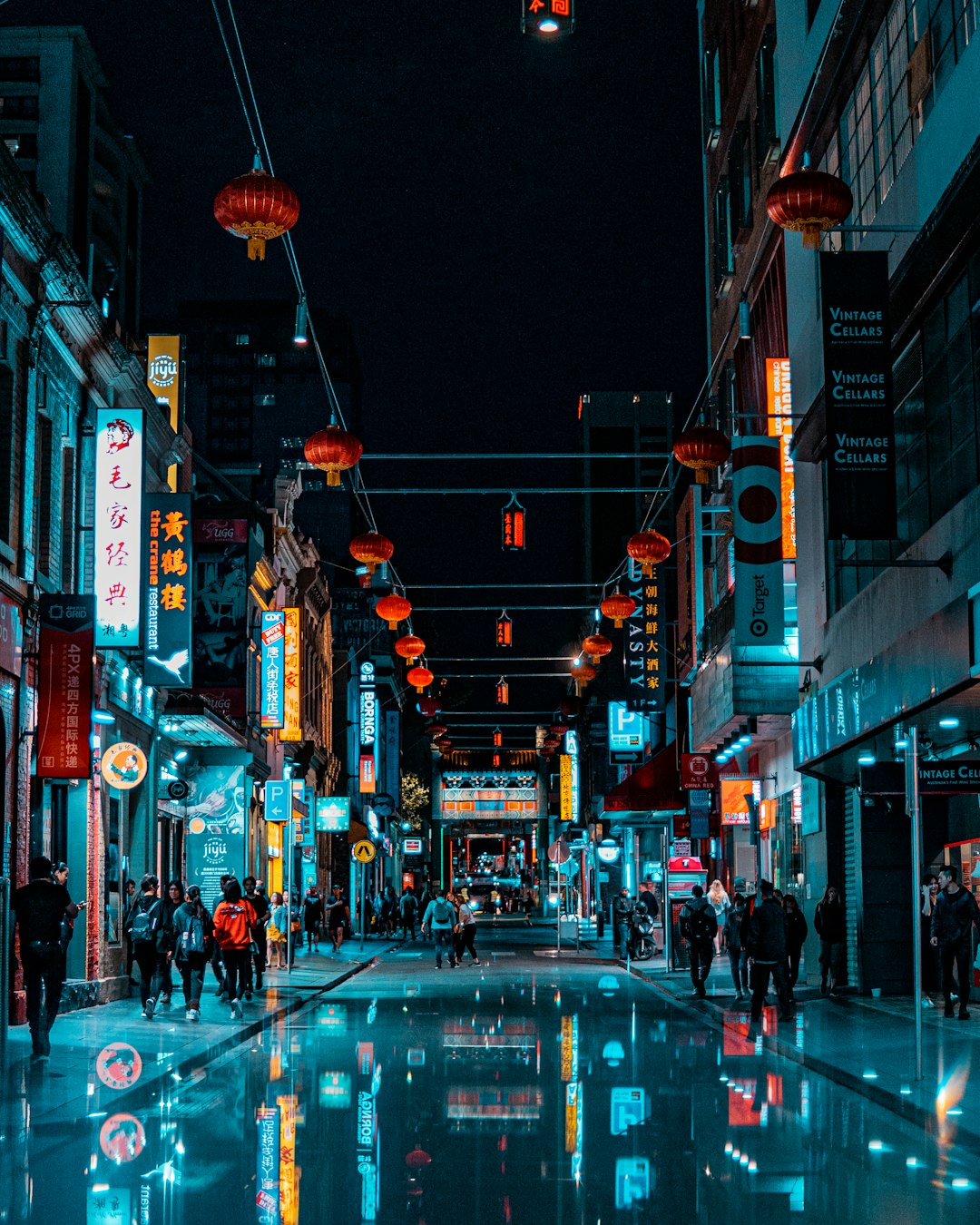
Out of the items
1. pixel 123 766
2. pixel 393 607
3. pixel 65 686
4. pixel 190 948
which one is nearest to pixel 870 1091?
pixel 190 948

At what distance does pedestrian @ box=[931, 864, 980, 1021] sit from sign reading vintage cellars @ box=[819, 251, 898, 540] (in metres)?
5.27

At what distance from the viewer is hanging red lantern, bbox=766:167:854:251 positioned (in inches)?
725

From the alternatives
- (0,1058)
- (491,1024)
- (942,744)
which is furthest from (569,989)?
(0,1058)

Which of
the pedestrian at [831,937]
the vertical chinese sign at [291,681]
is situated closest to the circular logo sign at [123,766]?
the pedestrian at [831,937]

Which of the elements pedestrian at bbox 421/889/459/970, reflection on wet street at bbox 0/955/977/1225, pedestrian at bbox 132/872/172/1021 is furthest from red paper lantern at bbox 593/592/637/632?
reflection on wet street at bbox 0/955/977/1225

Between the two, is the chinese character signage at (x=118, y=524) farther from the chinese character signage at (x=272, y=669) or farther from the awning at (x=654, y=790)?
the awning at (x=654, y=790)

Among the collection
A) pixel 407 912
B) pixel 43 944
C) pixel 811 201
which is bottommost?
pixel 407 912

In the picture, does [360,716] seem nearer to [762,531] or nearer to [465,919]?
[465,919]

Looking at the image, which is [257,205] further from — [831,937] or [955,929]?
[831,937]

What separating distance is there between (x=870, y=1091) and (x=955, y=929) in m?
7.96

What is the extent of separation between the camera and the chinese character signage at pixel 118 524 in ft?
86.2

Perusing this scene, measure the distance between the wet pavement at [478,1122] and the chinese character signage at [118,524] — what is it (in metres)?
5.86

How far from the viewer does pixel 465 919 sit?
44125 millimetres

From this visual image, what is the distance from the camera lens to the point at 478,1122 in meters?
→ 13.6
